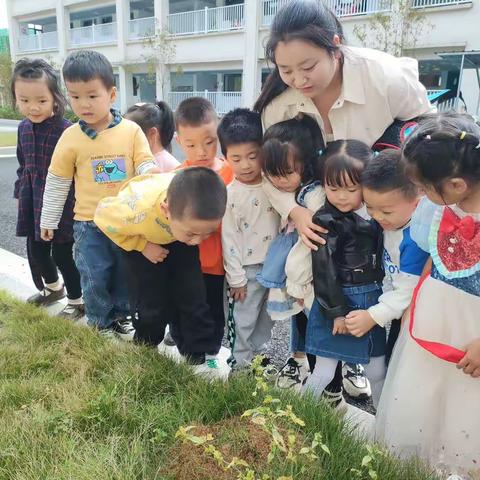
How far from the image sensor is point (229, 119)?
83.3 inches

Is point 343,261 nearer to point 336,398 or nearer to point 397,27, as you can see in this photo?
point 336,398

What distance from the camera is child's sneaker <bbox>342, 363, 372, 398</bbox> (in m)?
2.32

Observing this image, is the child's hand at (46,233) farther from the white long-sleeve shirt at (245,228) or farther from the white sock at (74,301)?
the white long-sleeve shirt at (245,228)

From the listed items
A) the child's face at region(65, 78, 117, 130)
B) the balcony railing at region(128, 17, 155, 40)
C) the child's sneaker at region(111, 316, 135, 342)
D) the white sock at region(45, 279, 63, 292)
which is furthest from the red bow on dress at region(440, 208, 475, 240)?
the balcony railing at region(128, 17, 155, 40)

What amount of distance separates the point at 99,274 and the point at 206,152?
910mm

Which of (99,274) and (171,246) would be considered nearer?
(171,246)

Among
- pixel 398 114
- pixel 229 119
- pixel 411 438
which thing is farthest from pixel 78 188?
pixel 411 438

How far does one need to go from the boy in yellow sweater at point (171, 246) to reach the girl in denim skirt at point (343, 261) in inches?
17.6

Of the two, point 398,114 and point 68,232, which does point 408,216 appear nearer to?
point 398,114

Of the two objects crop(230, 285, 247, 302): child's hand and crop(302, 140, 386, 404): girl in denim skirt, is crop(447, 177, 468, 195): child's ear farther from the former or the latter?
crop(230, 285, 247, 302): child's hand

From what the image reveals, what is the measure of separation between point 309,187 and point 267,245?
0.37 metres

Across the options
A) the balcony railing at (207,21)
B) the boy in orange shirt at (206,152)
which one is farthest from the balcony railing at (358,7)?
the boy in orange shirt at (206,152)

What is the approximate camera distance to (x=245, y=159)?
208cm

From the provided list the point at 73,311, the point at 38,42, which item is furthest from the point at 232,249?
the point at 38,42
